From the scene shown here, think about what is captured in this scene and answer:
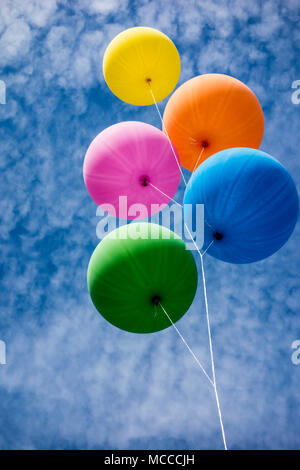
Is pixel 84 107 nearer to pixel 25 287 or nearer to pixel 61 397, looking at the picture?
pixel 25 287

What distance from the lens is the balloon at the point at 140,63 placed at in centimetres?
411

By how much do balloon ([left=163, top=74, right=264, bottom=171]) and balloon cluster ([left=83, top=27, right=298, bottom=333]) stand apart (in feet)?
0.04

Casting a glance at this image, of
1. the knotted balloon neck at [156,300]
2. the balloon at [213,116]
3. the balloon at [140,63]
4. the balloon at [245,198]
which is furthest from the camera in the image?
the balloon at [140,63]

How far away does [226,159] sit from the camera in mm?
3057

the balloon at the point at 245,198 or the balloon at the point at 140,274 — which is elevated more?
the balloon at the point at 245,198

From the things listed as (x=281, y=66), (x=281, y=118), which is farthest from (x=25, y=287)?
(x=281, y=66)

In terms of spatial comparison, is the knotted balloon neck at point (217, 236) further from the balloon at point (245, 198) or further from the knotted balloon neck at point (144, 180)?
the knotted balloon neck at point (144, 180)

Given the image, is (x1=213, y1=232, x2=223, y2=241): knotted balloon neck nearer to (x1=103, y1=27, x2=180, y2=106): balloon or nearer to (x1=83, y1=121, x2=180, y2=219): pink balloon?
(x1=83, y1=121, x2=180, y2=219): pink balloon

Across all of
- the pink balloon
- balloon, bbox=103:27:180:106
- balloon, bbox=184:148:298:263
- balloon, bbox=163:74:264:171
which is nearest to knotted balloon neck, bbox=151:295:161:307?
balloon, bbox=184:148:298:263

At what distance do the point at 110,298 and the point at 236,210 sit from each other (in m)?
1.50

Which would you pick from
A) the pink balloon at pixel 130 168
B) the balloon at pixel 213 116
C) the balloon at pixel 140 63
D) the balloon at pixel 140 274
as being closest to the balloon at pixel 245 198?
the balloon at pixel 140 274

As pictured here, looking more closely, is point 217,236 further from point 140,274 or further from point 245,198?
point 140,274

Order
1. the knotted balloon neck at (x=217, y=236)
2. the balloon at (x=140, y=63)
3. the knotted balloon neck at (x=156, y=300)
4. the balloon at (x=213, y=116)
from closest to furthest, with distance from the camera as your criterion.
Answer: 1. the knotted balloon neck at (x=156, y=300)
2. the knotted balloon neck at (x=217, y=236)
3. the balloon at (x=213, y=116)
4. the balloon at (x=140, y=63)
